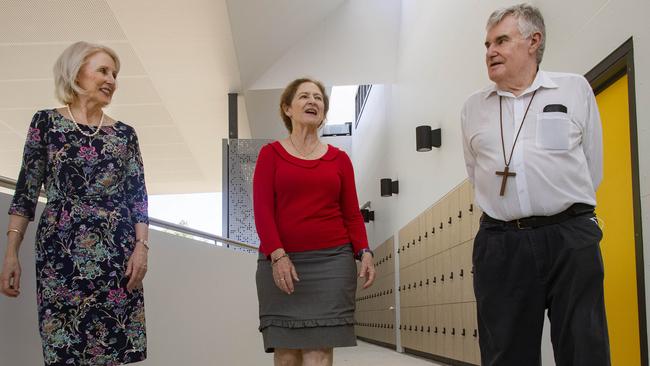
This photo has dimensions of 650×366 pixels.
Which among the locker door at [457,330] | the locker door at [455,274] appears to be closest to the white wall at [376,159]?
the locker door at [455,274]

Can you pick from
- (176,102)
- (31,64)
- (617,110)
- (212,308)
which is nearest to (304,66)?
(176,102)

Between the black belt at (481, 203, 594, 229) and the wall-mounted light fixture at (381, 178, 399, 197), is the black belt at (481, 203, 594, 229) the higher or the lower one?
the lower one

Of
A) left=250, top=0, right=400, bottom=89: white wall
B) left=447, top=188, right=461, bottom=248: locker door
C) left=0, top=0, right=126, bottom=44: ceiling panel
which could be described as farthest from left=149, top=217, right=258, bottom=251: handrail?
left=250, top=0, right=400, bottom=89: white wall

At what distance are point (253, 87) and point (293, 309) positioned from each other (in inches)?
288

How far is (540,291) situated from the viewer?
191 centimetres

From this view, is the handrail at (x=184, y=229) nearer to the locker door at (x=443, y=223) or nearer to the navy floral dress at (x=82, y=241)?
the navy floral dress at (x=82, y=241)

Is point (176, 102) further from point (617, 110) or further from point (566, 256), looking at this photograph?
point (566, 256)

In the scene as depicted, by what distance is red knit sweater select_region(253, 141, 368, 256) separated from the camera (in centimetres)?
248

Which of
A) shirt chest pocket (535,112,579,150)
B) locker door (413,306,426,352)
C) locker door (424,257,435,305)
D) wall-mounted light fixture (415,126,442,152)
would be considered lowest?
locker door (413,306,426,352)

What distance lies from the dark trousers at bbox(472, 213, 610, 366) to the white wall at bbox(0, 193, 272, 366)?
149 cm

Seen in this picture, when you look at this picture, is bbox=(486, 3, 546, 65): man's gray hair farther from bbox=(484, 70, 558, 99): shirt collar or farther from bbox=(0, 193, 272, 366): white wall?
bbox=(0, 193, 272, 366): white wall

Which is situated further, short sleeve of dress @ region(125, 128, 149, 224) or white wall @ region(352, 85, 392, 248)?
white wall @ region(352, 85, 392, 248)

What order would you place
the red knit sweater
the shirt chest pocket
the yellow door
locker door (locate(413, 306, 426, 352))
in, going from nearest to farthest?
1. the shirt chest pocket
2. the red knit sweater
3. the yellow door
4. locker door (locate(413, 306, 426, 352))

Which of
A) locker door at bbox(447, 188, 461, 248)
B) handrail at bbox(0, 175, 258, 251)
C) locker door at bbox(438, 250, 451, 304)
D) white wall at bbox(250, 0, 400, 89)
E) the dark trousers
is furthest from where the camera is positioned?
white wall at bbox(250, 0, 400, 89)
